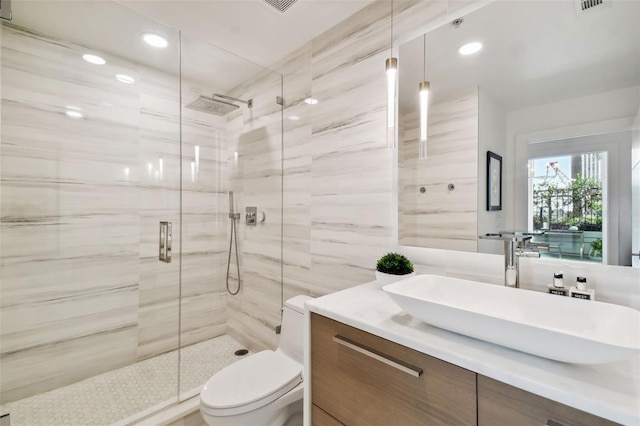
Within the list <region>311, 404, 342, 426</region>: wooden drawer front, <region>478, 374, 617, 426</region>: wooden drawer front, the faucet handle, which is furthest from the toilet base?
the faucet handle

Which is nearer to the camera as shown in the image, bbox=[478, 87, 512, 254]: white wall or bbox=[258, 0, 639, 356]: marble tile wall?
bbox=[478, 87, 512, 254]: white wall

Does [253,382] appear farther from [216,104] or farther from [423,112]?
[216,104]

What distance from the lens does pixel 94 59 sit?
1.84 m

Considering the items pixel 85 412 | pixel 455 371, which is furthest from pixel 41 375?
pixel 455 371

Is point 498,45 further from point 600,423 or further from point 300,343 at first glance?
point 300,343

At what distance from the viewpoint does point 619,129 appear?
990 millimetres

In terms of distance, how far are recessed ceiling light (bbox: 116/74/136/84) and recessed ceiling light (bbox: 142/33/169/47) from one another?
27 centimetres

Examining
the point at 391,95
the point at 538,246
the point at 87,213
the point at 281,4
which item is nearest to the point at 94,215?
the point at 87,213

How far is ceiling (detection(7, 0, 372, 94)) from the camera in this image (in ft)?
5.39

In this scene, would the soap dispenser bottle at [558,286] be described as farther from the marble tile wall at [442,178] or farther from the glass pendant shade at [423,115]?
the glass pendant shade at [423,115]

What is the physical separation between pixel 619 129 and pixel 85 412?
2868mm

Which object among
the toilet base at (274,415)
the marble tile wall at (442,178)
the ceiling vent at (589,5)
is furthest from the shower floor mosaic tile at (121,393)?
the ceiling vent at (589,5)

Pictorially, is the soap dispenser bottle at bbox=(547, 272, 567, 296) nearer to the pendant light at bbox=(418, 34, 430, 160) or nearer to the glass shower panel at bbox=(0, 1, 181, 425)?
Result: the pendant light at bbox=(418, 34, 430, 160)

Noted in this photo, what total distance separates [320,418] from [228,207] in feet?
5.30
